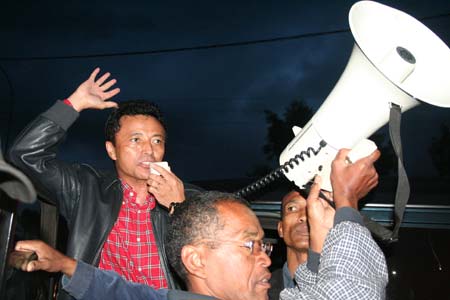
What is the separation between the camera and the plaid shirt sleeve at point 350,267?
1.36 m

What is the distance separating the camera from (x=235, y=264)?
5.49 feet

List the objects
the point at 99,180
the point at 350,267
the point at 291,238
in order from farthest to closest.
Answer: the point at 291,238 → the point at 99,180 → the point at 350,267

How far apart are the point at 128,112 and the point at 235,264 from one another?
1366 mm

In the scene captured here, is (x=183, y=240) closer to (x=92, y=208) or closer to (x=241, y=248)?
(x=241, y=248)

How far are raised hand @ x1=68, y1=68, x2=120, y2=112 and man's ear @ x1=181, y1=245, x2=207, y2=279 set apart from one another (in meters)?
1.17

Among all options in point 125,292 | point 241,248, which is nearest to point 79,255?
point 125,292

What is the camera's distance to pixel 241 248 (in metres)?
1.71

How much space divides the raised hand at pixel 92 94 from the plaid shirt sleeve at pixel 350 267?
159 centimetres

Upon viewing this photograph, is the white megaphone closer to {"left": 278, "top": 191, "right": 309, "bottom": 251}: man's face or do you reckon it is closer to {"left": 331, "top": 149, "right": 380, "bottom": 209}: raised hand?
{"left": 331, "top": 149, "right": 380, "bottom": 209}: raised hand

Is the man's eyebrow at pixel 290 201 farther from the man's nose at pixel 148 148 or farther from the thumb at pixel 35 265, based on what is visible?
the thumb at pixel 35 265

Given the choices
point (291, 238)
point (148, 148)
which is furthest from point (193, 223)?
point (291, 238)

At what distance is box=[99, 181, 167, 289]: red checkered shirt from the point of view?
2383 millimetres

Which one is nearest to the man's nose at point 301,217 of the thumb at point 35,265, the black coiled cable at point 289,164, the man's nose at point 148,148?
the black coiled cable at point 289,164

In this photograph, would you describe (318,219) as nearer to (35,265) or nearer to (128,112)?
(35,265)
